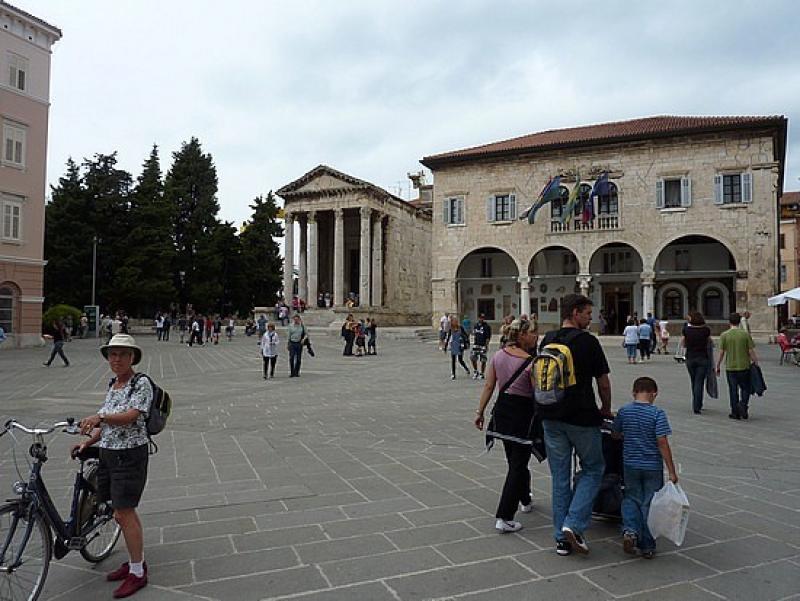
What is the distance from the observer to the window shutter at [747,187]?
2814 cm

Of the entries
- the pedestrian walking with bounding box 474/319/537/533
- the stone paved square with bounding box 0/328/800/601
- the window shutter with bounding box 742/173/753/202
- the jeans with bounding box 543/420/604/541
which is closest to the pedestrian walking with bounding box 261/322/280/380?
the stone paved square with bounding box 0/328/800/601

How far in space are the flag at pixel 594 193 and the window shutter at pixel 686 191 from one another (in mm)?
3539

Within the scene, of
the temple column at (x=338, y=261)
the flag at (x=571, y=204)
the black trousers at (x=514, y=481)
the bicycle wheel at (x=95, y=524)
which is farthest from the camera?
the temple column at (x=338, y=261)

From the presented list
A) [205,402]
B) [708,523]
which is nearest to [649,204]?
[205,402]

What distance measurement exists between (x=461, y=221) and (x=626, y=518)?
102 ft

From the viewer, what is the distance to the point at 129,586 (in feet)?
10.9

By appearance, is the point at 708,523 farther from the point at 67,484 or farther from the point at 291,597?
the point at 67,484

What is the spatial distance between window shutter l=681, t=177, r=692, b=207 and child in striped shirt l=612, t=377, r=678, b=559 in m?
28.9

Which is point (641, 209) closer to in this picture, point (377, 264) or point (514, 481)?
point (377, 264)

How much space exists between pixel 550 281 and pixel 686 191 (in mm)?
8633

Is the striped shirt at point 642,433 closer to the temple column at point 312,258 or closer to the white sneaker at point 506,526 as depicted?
the white sneaker at point 506,526

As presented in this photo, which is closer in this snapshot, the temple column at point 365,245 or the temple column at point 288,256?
the temple column at point 365,245

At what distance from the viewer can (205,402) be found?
10.7 meters

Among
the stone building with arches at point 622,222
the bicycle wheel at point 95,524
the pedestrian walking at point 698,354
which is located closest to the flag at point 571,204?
Result: the stone building with arches at point 622,222
